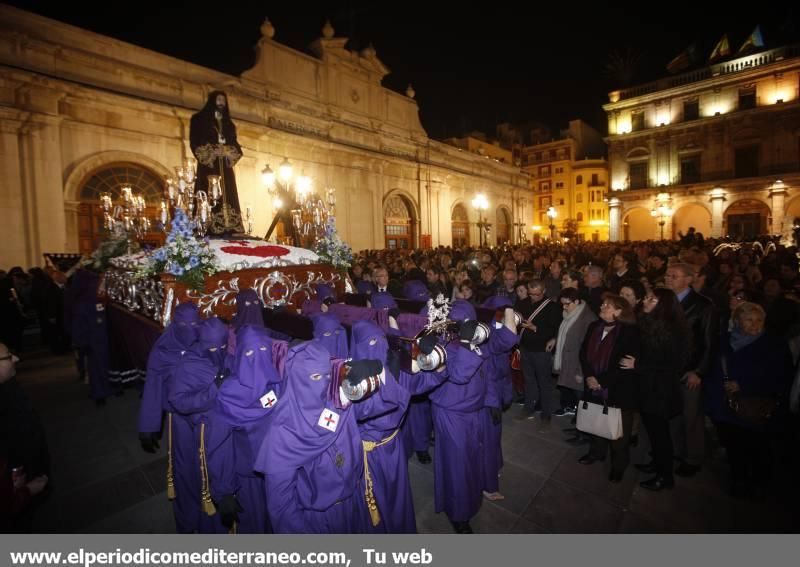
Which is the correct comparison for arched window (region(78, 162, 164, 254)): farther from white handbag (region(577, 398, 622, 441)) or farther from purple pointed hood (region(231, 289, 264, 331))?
white handbag (region(577, 398, 622, 441))

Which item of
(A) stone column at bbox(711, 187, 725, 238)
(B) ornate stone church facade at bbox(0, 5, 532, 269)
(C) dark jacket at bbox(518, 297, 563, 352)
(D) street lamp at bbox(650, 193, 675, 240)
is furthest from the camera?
(D) street lamp at bbox(650, 193, 675, 240)

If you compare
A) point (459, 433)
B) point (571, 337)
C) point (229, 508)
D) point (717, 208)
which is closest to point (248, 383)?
point (229, 508)

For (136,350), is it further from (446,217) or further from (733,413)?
(446,217)

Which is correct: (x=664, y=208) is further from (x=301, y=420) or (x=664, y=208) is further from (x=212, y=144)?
(x=301, y=420)

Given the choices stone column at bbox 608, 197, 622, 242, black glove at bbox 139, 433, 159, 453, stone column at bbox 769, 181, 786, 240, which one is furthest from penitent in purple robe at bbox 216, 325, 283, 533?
stone column at bbox 608, 197, 622, 242

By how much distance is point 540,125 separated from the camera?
5638cm

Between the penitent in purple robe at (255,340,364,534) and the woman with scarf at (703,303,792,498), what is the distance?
3776 millimetres

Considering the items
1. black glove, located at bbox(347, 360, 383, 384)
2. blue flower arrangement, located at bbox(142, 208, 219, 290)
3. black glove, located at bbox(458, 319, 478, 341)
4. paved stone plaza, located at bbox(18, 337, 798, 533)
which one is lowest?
paved stone plaza, located at bbox(18, 337, 798, 533)

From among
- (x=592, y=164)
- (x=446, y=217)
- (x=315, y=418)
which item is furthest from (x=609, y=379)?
(x=592, y=164)

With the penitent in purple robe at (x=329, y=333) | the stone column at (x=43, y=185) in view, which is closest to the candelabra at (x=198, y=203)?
the penitent in purple robe at (x=329, y=333)

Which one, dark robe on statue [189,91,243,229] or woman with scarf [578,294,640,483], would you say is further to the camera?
dark robe on statue [189,91,243,229]

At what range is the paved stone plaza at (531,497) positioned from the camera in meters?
3.37

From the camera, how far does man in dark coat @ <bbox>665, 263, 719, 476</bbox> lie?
392cm

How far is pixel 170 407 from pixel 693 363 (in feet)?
16.6
